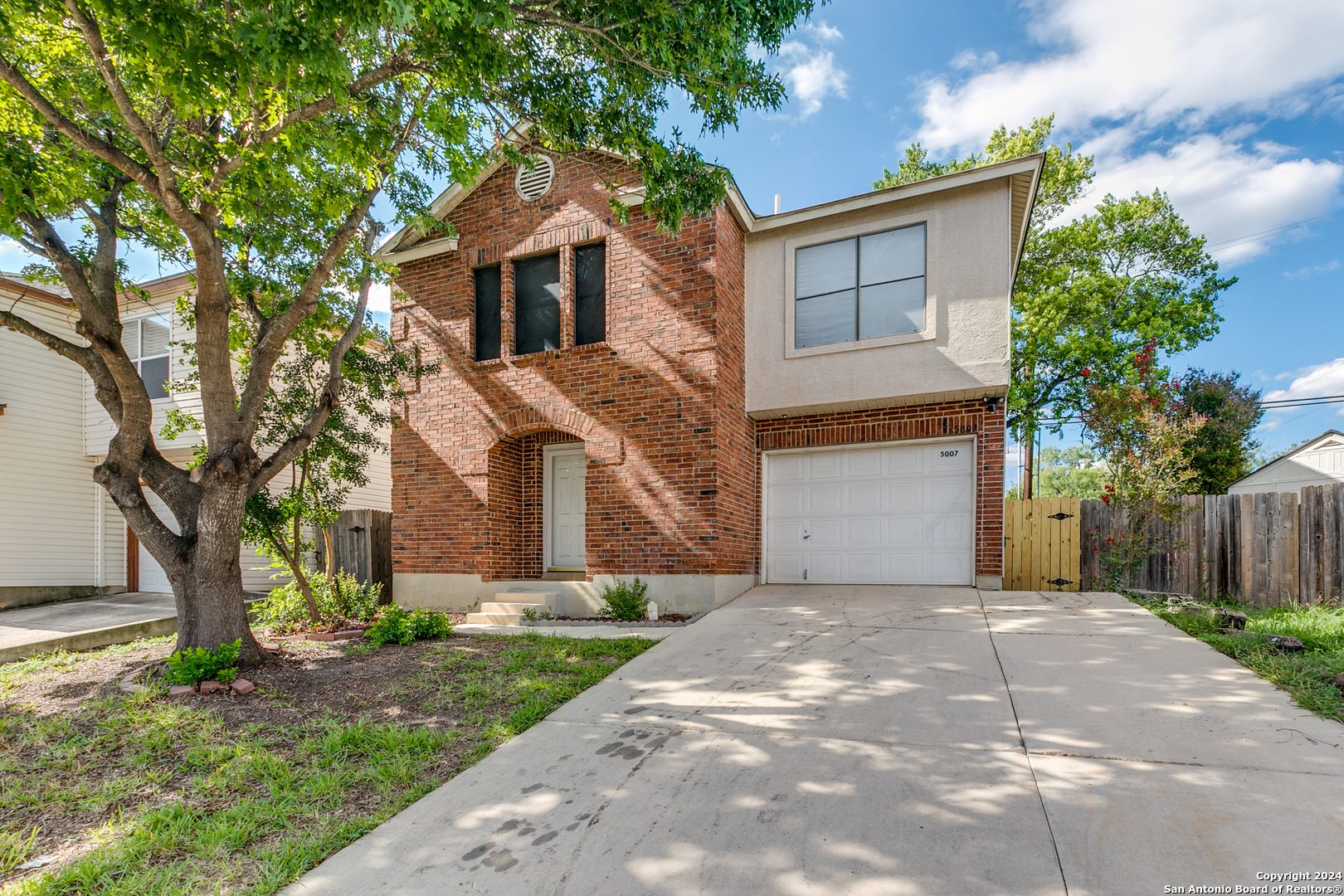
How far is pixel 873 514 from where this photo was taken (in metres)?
9.07

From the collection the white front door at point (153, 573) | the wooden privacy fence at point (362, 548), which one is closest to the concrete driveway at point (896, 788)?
the wooden privacy fence at point (362, 548)

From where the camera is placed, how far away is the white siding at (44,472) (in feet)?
39.5

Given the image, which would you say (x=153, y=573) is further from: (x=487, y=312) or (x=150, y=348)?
(x=487, y=312)

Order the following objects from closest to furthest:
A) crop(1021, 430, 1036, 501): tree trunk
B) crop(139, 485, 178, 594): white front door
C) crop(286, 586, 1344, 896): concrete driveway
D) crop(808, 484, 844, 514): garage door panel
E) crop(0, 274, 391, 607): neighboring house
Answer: crop(286, 586, 1344, 896): concrete driveway → crop(808, 484, 844, 514): garage door panel → crop(0, 274, 391, 607): neighboring house → crop(139, 485, 178, 594): white front door → crop(1021, 430, 1036, 501): tree trunk

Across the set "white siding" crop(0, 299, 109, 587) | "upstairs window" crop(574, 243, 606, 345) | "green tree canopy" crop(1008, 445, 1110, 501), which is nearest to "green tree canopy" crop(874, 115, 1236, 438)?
"upstairs window" crop(574, 243, 606, 345)

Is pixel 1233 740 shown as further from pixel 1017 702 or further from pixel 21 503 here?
pixel 21 503

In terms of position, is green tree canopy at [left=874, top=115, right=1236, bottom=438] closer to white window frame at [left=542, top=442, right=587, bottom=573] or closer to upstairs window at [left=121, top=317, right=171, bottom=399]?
white window frame at [left=542, top=442, right=587, bottom=573]

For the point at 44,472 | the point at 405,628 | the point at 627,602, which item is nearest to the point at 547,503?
the point at 627,602

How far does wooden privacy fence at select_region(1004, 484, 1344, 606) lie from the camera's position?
7.64 m

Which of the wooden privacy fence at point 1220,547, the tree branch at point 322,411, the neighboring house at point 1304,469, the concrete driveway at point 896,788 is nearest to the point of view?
the concrete driveway at point 896,788

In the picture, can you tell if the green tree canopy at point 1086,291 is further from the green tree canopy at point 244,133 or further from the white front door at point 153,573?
the white front door at point 153,573

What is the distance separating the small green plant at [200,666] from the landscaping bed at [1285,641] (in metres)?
7.91

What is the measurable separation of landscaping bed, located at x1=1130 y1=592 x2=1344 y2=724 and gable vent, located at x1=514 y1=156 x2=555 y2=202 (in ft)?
32.0

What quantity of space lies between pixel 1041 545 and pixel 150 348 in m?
17.1
